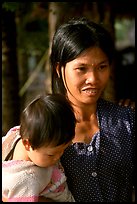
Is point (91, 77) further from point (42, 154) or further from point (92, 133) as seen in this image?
point (42, 154)

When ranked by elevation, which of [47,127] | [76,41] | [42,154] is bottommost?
[42,154]

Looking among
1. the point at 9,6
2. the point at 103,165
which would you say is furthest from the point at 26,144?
the point at 9,6

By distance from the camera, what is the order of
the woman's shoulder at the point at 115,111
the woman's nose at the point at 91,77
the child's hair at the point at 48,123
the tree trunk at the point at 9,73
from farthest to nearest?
the tree trunk at the point at 9,73 → the woman's shoulder at the point at 115,111 → the woman's nose at the point at 91,77 → the child's hair at the point at 48,123

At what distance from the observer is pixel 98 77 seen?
1.74m

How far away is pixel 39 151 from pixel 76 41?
510mm

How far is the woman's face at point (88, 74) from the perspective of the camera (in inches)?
67.9

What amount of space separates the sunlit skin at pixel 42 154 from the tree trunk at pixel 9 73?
187cm

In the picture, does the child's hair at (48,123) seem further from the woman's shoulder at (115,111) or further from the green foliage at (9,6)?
the green foliage at (9,6)

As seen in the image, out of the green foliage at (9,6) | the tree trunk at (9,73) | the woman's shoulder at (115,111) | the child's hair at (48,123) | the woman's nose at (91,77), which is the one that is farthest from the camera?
the tree trunk at (9,73)

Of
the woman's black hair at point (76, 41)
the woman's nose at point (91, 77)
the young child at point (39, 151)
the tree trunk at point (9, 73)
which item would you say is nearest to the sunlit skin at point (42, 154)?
the young child at point (39, 151)

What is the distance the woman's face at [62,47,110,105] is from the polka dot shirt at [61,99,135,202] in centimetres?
19

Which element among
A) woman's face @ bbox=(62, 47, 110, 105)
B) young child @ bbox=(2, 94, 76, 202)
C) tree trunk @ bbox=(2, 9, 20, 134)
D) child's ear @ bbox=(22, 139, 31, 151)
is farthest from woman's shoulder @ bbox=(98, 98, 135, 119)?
tree trunk @ bbox=(2, 9, 20, 134)

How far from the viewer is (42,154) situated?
152 centimetres

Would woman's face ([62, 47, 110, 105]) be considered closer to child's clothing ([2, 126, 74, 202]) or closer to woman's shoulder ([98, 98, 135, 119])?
woman's shoulder ([98, 98, 135, 119])
